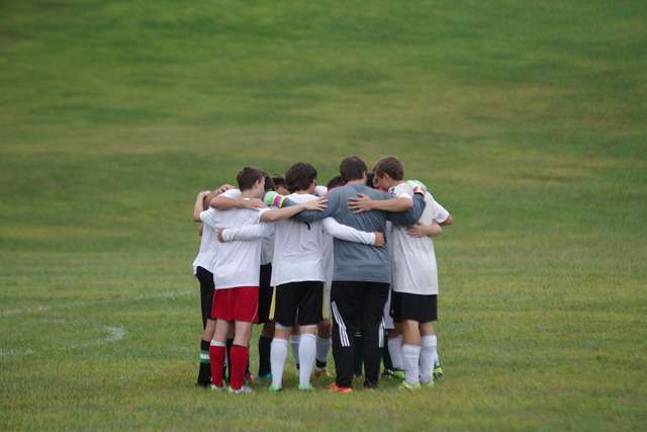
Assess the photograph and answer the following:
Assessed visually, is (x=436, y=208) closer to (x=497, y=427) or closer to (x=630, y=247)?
(x=497, y=427)

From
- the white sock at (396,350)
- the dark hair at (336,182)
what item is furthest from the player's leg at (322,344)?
the dark hair at (336,182)

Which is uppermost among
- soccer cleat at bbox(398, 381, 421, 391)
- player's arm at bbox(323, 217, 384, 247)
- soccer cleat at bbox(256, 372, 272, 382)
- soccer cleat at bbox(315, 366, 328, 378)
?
player's arm at bbox(323, 217, 384, 247)

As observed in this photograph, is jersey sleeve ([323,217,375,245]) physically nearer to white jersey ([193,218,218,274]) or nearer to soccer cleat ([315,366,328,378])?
white jersey ([193,218,218,274])

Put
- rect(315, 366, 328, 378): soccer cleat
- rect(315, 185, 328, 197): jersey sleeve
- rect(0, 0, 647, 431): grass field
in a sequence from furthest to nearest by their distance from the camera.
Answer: rect(315, 366, 328, 378): soccer cleat, rect(315, 185, 328, 197): jersey sleeve, rect(0, 0, 647, 431): grass field

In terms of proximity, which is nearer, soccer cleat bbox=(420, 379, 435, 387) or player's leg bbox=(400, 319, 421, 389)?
player's leg bbox=(400, 319, 421, 389)

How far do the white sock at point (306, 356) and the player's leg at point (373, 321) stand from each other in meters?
0.47

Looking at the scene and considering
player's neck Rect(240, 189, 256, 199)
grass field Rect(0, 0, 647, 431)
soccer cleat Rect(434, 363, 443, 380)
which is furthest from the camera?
soccer cleat Rect(434, 363, 443, 380)

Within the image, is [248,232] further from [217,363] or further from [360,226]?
[217,363]

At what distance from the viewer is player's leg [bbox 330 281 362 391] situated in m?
11.7

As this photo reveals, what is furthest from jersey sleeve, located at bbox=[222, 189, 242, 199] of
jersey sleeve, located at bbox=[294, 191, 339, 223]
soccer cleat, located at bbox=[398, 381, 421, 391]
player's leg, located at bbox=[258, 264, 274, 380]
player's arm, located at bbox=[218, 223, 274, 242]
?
soccer cleat, located at bbox=[398, 381, 421, 391]

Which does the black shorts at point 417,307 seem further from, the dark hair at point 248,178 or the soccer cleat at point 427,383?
the dark hair at point 248,178

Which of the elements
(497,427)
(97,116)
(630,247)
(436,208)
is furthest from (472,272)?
(97,116)

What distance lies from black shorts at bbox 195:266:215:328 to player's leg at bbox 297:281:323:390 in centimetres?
104

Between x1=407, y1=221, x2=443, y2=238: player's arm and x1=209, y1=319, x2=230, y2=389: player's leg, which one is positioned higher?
x1=407, y1=221, x2=443, y2=238: player's arm
